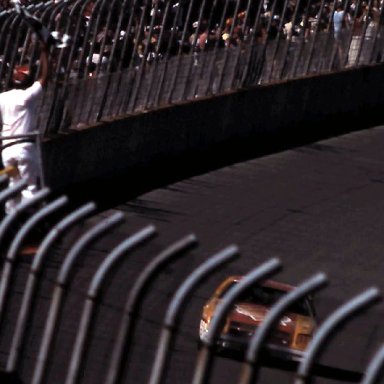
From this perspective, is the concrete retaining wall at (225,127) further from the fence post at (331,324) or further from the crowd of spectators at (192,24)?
the fence post at (331,324)

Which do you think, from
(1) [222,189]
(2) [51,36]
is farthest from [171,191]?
(2) [51,36]

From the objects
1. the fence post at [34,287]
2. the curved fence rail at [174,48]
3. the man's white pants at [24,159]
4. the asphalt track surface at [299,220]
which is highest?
the curved fence rail at [174,48]

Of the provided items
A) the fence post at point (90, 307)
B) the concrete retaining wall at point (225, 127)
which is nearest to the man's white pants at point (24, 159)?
the concrete retaining wall at point (225, 127)

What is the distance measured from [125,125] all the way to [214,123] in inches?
117

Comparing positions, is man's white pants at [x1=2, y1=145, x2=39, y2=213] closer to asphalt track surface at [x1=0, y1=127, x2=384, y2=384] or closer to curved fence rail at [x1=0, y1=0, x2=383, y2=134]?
asphalt track surface at [x1=0, y1=127, x2=384, y2=384]

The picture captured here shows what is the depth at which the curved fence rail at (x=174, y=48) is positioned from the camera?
18.3 metres

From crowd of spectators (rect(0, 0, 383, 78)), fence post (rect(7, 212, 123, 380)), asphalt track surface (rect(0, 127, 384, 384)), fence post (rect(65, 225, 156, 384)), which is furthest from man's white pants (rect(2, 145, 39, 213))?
fence post (rect(65, 225, 156, 384))

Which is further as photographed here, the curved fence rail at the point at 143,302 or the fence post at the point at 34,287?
the fence post at the point at 34,287

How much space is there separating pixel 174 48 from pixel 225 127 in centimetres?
203

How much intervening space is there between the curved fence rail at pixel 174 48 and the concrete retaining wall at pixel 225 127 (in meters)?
0.20

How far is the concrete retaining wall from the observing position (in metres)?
18.9

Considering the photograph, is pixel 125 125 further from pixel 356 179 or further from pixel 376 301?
pixel 376 301

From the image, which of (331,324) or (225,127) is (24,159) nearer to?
(331,324)

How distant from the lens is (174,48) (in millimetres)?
21578
